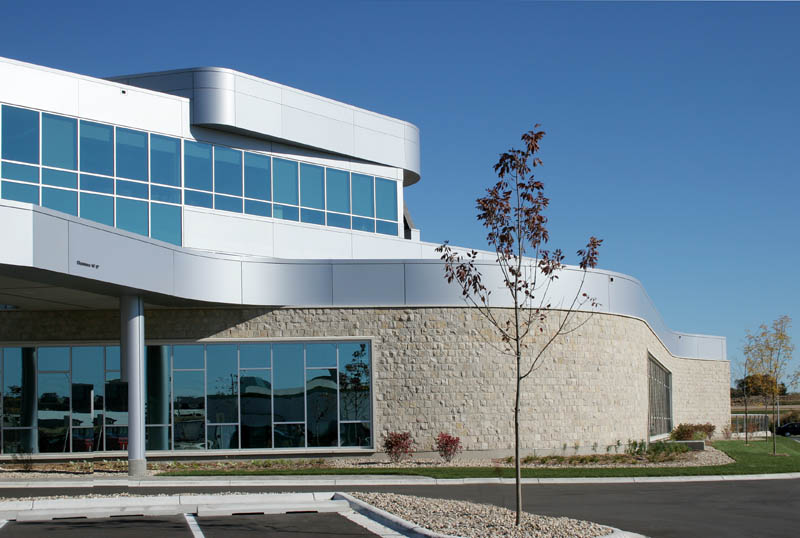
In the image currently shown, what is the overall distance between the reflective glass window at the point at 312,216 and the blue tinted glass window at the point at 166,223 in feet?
15.2

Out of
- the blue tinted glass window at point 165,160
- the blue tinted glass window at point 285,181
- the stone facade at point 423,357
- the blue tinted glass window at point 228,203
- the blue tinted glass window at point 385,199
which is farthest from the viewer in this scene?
the blue tinted glass window at point 385,199

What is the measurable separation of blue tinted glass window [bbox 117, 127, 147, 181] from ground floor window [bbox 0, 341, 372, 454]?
215 inches

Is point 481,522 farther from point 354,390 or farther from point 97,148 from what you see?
point 97,148

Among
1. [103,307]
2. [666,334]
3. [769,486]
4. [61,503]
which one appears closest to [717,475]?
[769,486]

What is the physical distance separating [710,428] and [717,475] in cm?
2463

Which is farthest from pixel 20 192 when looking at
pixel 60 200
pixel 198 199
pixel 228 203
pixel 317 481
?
pixel 317 481

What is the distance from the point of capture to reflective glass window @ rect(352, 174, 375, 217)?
112 ft

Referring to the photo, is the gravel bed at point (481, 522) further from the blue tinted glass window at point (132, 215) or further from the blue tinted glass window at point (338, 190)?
the blue tinted glass window at point (338, 190)

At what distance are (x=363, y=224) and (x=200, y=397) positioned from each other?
10.1m

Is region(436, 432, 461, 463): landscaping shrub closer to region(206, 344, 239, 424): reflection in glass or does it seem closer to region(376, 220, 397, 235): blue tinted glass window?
region(206, 344, 239, 424): reflection in glass

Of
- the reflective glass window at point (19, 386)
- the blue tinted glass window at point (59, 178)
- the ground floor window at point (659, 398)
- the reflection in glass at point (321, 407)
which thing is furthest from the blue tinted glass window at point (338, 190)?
the ground floor window at point (659, 398)

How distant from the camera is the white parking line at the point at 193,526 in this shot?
13047mm

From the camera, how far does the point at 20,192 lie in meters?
26.6

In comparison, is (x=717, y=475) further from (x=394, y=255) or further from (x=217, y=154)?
(x=217, y=154)
